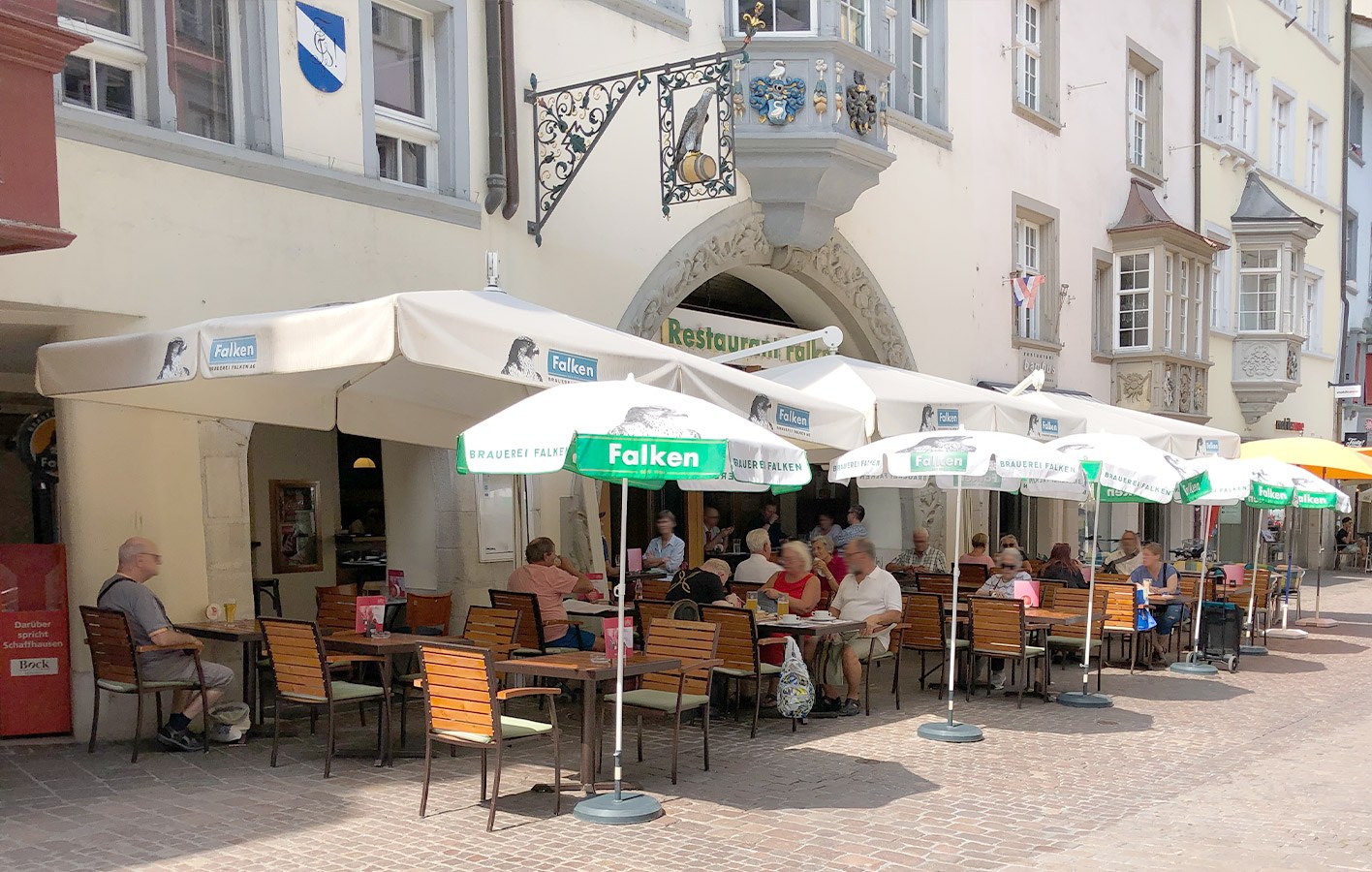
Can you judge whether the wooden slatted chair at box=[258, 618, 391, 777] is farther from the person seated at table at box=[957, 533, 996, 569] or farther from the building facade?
the person seated at table at box=[957, 533, 996, 569]

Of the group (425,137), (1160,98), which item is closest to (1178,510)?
(1160,98)

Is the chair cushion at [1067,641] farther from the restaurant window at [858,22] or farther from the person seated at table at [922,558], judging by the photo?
the restaurant window at [858,22]

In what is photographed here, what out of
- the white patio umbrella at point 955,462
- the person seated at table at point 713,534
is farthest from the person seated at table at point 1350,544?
the white patio umbrella at point 955,462

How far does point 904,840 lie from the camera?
667 centimetres

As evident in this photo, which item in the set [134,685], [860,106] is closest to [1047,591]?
[860,106]

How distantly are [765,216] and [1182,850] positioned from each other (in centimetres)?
984

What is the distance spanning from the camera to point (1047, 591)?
42.7 feet

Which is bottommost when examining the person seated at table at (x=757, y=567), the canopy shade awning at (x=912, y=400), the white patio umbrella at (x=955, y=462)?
the person seated at table at (x=757, y=567)

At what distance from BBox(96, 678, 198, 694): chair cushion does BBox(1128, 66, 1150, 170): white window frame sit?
20.8 m

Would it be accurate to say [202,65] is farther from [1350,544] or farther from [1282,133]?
[1350,544]

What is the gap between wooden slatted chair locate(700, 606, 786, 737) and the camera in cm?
952

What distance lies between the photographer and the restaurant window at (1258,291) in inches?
1129

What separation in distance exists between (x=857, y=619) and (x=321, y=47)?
620 cm

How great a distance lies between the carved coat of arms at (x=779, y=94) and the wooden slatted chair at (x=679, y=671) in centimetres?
752
